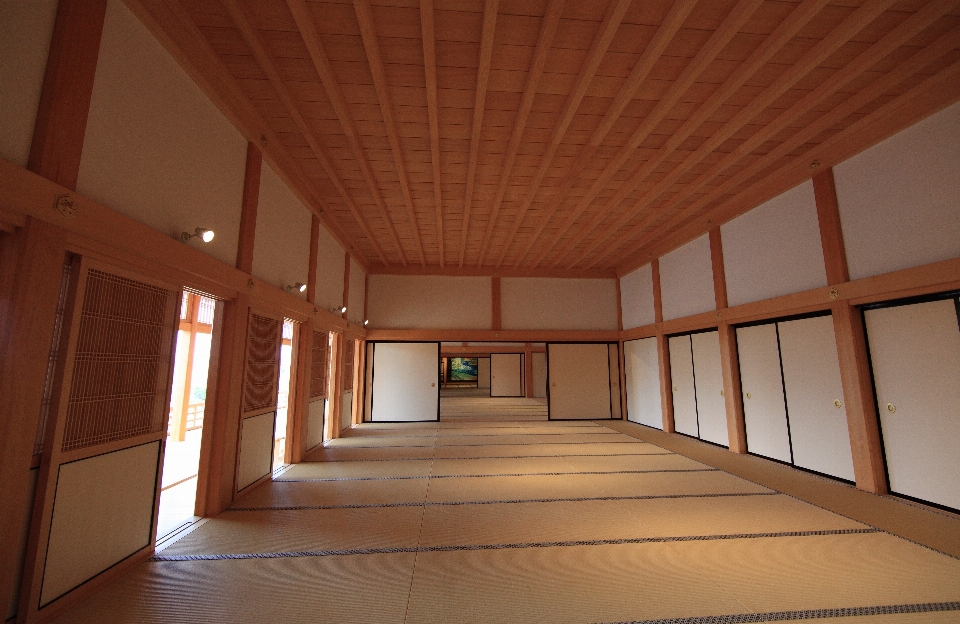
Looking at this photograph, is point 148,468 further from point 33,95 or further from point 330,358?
point 330,358

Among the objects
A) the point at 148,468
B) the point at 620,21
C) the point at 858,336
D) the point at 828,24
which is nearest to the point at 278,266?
the point at 148,468

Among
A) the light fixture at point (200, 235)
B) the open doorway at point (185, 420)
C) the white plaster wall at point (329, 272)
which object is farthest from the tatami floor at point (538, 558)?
the white plaster wall at point (329, 272)

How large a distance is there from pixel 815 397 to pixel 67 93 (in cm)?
675

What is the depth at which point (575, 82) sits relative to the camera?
337 centimetres

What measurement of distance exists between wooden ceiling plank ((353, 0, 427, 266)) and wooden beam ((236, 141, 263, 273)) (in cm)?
131

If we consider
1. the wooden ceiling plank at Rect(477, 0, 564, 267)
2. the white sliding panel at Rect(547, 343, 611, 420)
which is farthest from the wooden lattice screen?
the white sliding panel at Rect(547, 343, 611, 420)

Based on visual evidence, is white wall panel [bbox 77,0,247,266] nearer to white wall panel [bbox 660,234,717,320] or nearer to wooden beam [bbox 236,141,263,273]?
wooden beam [bbox 236,141,263,273]

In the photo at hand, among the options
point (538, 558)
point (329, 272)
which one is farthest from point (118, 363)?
point (329, 272)

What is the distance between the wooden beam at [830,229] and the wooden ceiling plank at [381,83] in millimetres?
4593

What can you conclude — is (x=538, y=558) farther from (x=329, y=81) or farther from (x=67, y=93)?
(x=329, y=81)

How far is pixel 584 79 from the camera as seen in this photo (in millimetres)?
3240

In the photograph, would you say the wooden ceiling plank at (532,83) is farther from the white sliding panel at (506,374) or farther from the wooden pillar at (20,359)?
the white sliding panel at (506,374)

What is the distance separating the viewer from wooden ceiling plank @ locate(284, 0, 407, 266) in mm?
2656

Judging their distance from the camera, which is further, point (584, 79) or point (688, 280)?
point (688, 280)
